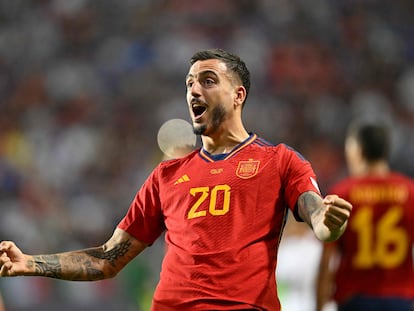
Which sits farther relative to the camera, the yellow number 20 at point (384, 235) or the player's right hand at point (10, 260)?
the yellow number 20 at point (384, 235)

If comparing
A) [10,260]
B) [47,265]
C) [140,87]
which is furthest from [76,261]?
[140,87]

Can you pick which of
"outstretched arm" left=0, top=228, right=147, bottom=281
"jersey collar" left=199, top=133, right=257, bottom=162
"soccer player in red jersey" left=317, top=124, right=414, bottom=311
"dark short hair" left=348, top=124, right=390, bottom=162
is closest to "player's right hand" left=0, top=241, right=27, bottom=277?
"outstretched arm" left=0, top=228, right=147, bottom=281

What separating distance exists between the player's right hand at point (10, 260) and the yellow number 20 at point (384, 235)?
2.22 m

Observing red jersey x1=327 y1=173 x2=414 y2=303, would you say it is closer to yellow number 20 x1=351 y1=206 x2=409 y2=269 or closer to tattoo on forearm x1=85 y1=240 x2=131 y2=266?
yellow number 20 x1=351 y1=206 x2=409 y2=269

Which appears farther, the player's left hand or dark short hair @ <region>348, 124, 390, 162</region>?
dark short hair @ <region>348, 124, 390, 162</region>

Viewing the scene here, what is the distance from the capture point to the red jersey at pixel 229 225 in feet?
11.8

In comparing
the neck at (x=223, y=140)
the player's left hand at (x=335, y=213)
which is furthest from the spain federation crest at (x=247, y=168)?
the player's left hand at (x=335, y=213)

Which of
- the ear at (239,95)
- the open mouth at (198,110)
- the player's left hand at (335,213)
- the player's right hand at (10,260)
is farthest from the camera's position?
the ear at (239,95)

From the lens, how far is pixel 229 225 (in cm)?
368

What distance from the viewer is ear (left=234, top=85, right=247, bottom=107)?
4.09 m

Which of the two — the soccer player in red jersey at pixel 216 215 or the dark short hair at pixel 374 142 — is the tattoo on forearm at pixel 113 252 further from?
the dark short hair at pixel 374 142

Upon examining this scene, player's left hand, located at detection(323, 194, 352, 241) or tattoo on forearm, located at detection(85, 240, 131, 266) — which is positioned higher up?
player's left hand, located at detection(323, 194, 352, 241)

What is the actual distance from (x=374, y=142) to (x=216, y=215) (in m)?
2.04

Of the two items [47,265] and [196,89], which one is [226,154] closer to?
[196,89]
